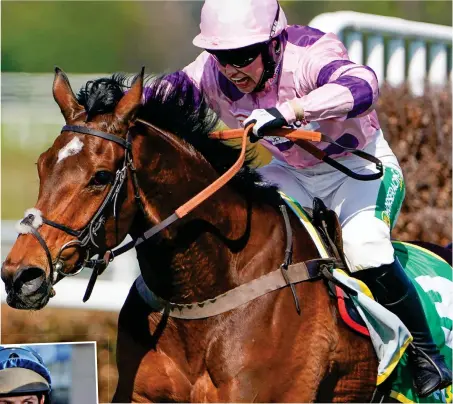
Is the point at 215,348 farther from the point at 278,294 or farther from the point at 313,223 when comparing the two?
the point at 313,223

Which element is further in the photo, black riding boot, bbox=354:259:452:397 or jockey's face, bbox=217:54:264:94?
black riding boot, bbox=354:259:452:397

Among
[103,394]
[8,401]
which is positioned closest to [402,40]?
[103,394]

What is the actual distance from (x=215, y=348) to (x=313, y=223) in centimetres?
75

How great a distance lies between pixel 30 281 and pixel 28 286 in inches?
0.7

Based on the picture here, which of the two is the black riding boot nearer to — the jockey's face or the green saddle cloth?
the green saddle cloth

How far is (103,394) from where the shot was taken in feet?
20.8

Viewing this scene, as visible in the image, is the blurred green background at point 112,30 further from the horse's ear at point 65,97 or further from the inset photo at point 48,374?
the inset photo at point 48,374

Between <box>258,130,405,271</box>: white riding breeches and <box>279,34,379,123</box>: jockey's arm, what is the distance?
0.41 meters

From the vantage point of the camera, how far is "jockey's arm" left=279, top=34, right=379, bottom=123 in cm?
353

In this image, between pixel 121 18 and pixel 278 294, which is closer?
pixel 278 294

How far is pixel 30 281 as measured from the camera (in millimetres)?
3127

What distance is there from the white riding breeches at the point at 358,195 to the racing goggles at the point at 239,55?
2.01ft

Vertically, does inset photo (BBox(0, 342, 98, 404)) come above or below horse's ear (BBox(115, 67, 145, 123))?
below

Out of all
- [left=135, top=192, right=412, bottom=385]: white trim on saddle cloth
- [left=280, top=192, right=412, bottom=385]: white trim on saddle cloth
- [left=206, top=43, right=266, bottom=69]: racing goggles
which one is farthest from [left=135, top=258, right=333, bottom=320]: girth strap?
[left=206, top=43, right=266, bottom=69]: racing goggles
